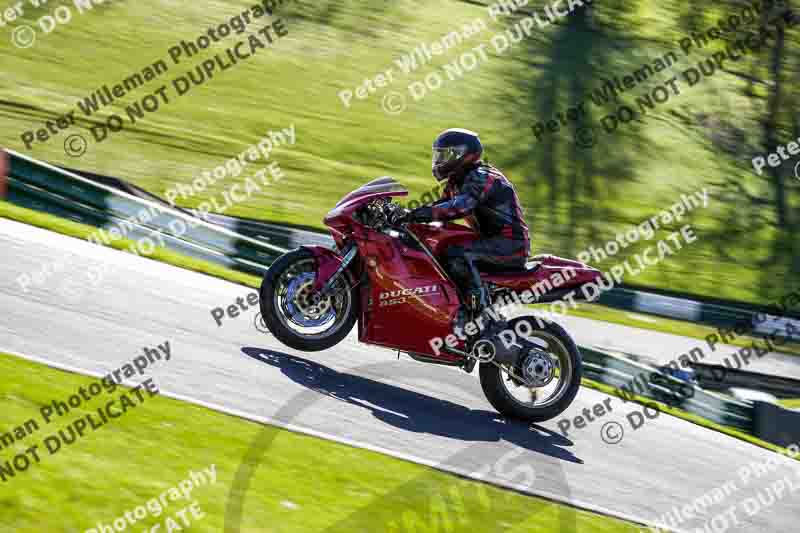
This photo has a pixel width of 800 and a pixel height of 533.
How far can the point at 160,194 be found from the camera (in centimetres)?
1872

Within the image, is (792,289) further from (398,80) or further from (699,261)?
(398,80)

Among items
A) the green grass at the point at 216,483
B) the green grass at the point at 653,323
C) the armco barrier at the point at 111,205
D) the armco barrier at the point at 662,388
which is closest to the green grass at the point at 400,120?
the green grass at the point at 653,323

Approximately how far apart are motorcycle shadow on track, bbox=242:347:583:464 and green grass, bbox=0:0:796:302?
11357 millimetres

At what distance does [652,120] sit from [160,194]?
46.7ft

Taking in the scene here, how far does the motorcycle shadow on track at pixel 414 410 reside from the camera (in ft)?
23.0

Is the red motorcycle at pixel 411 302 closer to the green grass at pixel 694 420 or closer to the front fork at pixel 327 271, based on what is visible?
the front fork at pixel 327 271

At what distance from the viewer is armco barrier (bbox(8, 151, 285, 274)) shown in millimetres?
12086

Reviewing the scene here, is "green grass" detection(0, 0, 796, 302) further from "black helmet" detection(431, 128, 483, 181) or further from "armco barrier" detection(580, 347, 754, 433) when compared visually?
"black helmet" detection(431, 128, 483, 181)

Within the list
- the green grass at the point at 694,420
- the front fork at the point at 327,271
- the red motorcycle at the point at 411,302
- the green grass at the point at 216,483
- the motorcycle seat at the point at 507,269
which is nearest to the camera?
the green grass at the point at 216,483

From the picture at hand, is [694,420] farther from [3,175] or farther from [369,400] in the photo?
[3,175]

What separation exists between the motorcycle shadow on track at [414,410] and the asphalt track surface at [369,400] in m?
0.02

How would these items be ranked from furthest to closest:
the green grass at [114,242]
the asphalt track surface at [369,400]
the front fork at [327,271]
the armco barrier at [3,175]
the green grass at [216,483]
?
the armco barrier at [3,175] < the green grass at [114,242] < the front fork at [327,271] < the asphalt track surface at [369,400] < the green grass at [216,483]

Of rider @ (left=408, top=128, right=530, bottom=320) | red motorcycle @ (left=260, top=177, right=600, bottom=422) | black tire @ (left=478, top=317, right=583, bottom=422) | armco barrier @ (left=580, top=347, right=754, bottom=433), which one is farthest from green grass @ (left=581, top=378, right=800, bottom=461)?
rider @ (left=408, top=128, right=530, bottom=320)

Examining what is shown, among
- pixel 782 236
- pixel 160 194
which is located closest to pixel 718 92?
pixel 782 236
